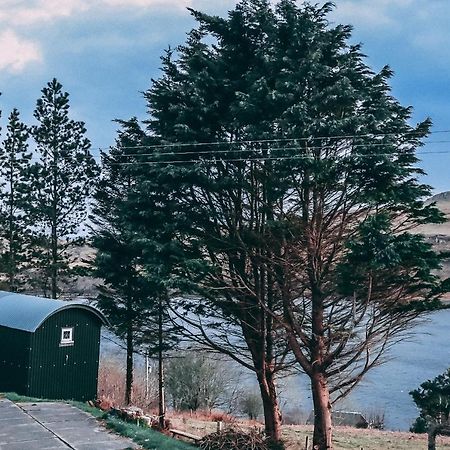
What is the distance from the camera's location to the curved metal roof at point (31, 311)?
39.1 feet

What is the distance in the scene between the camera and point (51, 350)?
11922 millimetres

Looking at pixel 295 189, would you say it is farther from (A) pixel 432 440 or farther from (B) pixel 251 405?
(B) pixel 251 405

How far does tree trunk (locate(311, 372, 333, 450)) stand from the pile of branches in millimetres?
2795

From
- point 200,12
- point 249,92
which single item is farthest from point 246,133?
point 200,12

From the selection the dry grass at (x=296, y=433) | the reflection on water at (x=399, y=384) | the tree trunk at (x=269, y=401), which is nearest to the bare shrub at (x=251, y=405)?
the reflection on water at (x=399, y=384)

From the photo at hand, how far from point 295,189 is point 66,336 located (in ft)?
19.2

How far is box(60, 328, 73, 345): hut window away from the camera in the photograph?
1213cm

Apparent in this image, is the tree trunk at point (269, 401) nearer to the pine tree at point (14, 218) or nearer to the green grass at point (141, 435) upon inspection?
the green grass at point (141, 435)

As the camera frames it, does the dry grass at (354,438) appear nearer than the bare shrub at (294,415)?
Yes

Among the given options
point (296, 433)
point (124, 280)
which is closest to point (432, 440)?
point (296, 433)

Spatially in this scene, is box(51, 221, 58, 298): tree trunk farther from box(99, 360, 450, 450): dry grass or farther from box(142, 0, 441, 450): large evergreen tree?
box(142, 0, 441, 450): large evergreen tree

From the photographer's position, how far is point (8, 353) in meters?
12.2

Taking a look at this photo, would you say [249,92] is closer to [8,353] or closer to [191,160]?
[191,160]

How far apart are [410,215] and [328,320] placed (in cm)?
289
